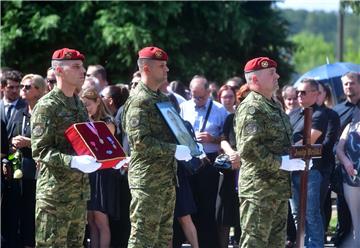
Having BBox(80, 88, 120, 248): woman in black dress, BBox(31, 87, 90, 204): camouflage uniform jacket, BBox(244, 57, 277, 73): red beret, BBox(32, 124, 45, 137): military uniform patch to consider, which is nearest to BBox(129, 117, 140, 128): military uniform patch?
BBox(31, 87, 90, 204): camouflage uniform jacket

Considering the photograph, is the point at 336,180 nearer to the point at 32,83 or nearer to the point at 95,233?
the point at 95,233

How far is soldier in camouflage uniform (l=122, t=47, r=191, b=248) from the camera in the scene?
314 inches

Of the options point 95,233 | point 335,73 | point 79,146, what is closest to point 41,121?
point 79,146

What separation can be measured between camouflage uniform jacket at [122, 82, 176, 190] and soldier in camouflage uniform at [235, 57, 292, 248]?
65 centimetres

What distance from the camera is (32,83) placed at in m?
9.67

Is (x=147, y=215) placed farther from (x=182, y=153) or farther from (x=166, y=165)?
(x=182, y=153)

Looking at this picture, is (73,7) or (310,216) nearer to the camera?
(310,216)

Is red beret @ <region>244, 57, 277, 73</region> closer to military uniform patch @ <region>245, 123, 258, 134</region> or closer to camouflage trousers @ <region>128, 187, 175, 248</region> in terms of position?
military uniform patch @ <region>245, 123, 258, 134</region>

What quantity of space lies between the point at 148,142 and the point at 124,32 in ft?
Result: 44.3

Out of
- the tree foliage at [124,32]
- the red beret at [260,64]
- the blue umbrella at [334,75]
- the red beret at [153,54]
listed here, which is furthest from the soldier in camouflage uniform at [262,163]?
the tree foliage at [124,32]

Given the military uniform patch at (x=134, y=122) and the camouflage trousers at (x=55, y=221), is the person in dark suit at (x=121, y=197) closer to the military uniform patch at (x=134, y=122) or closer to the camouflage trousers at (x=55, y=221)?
the military uniform patch at (x=134, y=122)

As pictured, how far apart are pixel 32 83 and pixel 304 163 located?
3250 mm

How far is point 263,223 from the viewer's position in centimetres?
785

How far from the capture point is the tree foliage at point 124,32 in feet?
70.3
